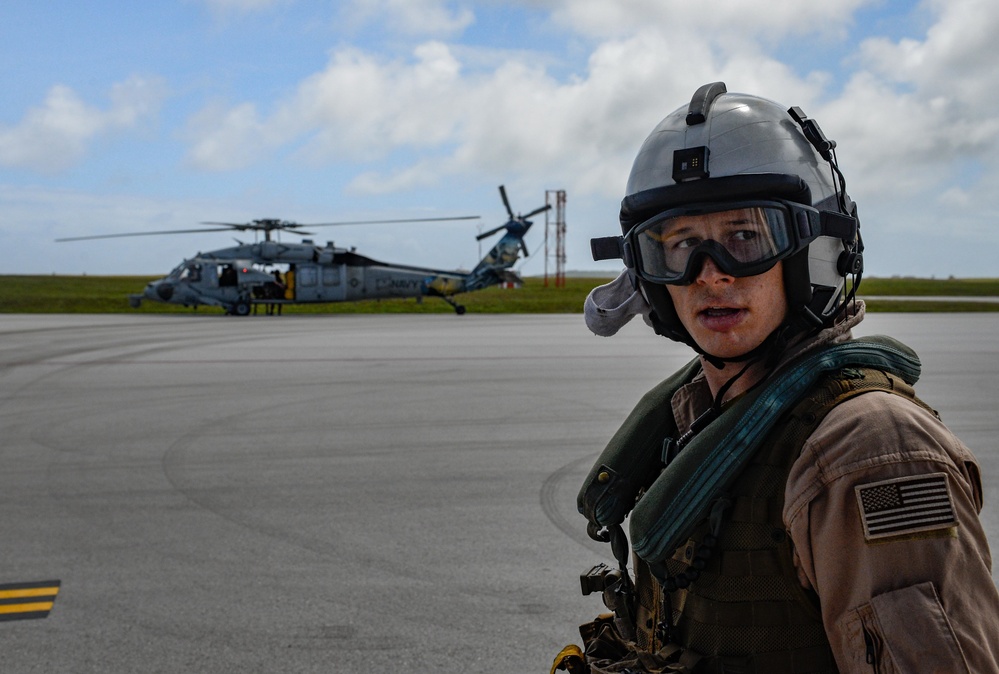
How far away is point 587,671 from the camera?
1947mm

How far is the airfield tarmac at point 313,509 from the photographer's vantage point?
3.97 meters

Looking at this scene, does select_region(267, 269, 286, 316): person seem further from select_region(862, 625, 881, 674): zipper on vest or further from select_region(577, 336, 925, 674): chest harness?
select_region(862, 625, 881, 674): zipper on vest

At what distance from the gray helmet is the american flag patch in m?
0.50

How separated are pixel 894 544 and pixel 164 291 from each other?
35.4 m

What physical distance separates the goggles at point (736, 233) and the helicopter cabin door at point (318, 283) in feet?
112

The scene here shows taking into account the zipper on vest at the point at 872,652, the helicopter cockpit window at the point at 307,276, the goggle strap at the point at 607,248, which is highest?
the helicopter cockpit window at the point at 307,276

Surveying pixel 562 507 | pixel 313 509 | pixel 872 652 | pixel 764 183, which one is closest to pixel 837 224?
pixel 764 183

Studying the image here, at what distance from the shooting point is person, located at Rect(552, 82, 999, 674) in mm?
1360

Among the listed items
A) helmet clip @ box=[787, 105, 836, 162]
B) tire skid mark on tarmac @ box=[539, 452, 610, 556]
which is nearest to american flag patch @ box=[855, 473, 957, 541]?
helmet clip @ box=[787, 105, 836, 162]

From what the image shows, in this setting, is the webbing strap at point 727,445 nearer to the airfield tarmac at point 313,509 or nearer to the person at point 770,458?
the person at point 770,458

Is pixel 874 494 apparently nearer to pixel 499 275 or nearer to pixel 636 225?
pixel 636 225

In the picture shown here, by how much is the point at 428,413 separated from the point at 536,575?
526 cm

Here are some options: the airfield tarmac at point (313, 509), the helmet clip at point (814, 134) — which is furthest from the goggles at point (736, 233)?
the airfield tarmac at point (313, 509)

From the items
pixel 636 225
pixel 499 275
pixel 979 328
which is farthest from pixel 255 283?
pixel 636 225
